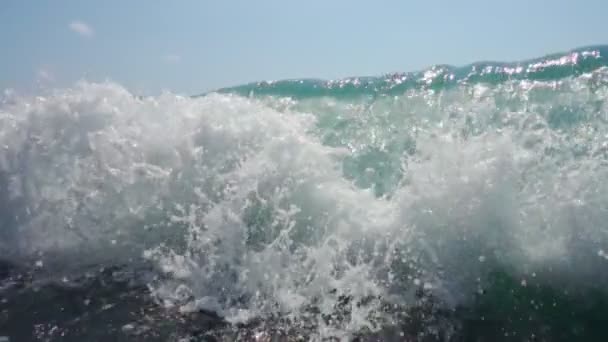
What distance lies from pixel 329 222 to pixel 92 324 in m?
2.64

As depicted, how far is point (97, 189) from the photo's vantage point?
20.0ft

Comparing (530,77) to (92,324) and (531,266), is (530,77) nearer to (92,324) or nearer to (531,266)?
(531,266)

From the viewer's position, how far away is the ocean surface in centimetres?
383

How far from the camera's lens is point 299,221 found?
17.4 feet

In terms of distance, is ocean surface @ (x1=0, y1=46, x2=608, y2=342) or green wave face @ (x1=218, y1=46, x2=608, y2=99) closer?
ocean surface @ (x1=0, y1=46, x2=608, y2=342)

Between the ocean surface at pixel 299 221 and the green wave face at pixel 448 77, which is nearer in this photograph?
the ocean surface at pixel 299 221

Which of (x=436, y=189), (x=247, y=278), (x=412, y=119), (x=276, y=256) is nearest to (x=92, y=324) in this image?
(x=247, y=278)

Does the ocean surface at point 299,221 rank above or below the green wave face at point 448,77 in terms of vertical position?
below

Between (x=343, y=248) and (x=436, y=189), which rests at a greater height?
(x=436, y=189)

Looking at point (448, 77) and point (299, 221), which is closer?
point (299, 221)

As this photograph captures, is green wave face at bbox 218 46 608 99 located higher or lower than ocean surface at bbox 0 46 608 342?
higher

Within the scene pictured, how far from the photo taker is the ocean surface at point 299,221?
12.6 feet

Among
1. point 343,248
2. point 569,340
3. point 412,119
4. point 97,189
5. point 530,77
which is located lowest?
point 569,340

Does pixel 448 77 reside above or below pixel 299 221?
above
